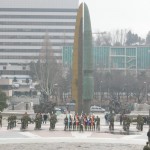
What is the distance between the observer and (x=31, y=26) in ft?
479

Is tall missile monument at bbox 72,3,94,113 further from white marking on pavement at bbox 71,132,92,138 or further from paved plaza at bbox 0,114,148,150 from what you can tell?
white marking on pavement at bbox 71,132,92,138

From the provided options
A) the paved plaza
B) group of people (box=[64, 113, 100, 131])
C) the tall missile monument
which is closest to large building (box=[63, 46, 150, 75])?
the tall missile monument

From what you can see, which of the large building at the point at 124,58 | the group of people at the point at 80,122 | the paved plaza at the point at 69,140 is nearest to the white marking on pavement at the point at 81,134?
the paved plaza at the point at 69,140

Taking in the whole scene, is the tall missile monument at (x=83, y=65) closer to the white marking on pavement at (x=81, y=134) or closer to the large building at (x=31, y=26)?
the white marking on pavement at (x=81, y=134)

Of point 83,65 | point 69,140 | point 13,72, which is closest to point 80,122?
point 69,140

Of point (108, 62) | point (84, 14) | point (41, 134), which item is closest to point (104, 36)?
point (108, 62)

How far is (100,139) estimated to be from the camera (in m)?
29.8

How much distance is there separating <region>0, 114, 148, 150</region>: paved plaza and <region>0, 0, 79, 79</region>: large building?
111 meters

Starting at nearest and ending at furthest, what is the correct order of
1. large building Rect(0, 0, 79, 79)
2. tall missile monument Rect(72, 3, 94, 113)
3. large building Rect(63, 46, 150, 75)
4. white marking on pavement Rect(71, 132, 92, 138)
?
white marking on pavement Rect(71, 132, 92, 138)
tall missile monument Rect(72, 3, 94, 113)
large building Rect(63, 46, 150, 75)
large building Rect(0, 0, 79, 79)

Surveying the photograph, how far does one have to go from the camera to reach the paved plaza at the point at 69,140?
84.8 feet

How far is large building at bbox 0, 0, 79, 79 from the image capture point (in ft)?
476

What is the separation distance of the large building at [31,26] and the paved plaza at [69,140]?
363ft

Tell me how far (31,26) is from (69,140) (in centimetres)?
11893

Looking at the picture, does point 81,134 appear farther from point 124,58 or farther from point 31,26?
point 31,26
